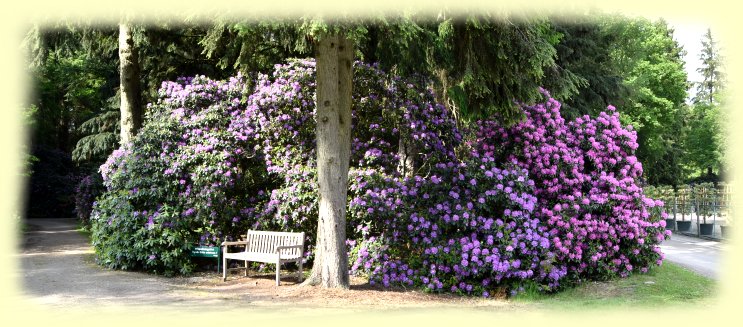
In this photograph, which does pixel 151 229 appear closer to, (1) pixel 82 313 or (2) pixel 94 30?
(1) pixel 82 313

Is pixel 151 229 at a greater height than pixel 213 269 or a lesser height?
greater

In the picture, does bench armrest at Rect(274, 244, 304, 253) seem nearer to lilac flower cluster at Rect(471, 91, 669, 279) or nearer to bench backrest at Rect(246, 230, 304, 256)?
bench backrest at Rect(246, 230, 304, 256)

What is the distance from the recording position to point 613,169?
10.6 metres

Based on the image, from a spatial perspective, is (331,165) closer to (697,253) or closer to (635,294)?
(635,294)

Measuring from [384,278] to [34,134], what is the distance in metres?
22.0

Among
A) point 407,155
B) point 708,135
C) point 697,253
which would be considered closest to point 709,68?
point 708,135

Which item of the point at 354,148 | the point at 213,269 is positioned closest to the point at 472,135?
the point at 354,148

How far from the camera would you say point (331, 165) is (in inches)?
336

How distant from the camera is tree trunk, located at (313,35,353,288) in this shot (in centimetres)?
852

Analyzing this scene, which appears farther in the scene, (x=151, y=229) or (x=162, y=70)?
(x=162, y=70)

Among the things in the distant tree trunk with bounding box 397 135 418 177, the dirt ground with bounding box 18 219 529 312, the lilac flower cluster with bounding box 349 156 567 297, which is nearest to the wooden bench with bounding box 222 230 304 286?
the dirt ground with bounding box 18 219 529 312

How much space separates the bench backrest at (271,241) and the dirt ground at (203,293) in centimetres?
50

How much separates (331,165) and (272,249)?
2110 mm

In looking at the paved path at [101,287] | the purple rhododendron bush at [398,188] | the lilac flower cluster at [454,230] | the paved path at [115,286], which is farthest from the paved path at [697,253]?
the paved path at [101,287]
